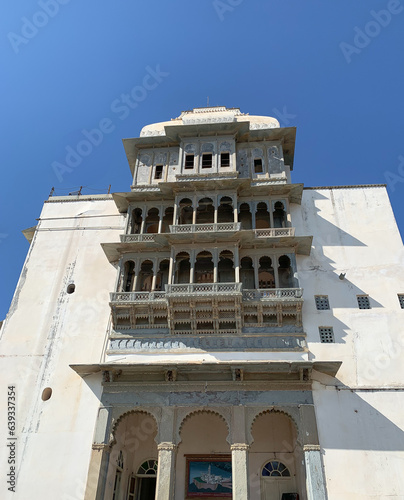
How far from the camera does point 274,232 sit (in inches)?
903

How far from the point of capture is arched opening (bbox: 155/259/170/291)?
23406mm

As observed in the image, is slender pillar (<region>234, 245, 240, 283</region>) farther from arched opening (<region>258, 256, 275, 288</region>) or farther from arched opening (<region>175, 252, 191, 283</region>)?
arched opening (<region>175, 252, 191, 283</region>)

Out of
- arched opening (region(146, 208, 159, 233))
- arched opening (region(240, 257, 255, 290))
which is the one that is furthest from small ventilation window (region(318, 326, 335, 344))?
arched opening (region(146, 208, 159, 233))

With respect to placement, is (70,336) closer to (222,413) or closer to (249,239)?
(222,413)

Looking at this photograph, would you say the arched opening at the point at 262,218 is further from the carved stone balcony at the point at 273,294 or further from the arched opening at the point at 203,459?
the arched opening at the point at 203,459

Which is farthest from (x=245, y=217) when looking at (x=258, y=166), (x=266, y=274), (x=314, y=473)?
(x=314, y=473)

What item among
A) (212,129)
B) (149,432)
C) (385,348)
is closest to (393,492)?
(385,348)

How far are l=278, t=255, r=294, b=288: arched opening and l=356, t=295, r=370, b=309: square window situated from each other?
3.58 metres

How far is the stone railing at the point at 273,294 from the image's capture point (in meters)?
20.8

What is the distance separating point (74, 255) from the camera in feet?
84.0

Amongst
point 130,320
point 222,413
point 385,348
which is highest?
point 130,320

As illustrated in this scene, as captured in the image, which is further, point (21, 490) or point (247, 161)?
point (247, 161)

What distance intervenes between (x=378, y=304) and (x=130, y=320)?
41.4ft

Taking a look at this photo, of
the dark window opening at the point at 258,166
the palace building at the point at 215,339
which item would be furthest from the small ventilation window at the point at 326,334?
the dark window opening at the point at 258,166
